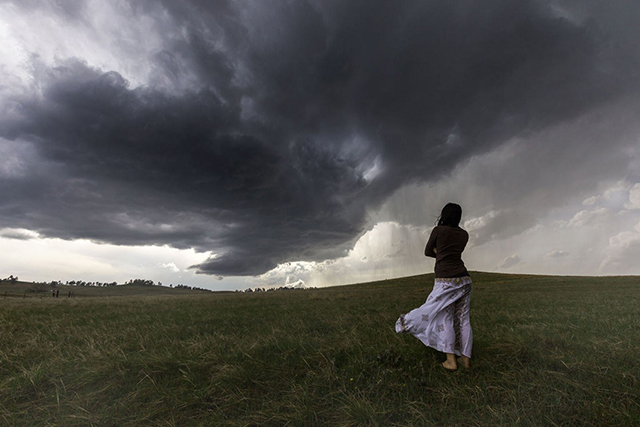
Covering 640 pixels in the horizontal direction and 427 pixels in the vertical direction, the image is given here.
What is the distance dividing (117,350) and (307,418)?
14.6 ft

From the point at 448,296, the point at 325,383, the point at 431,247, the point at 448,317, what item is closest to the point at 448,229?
the point at 431,247

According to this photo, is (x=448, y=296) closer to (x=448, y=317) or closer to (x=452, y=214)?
(x=448, y=317)

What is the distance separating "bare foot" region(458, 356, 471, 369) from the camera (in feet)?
15.0

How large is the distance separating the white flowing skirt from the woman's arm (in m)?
0.49

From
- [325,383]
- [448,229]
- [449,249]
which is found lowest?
[325,383]

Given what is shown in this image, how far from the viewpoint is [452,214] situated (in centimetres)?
512

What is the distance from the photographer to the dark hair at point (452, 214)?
512 centimetres

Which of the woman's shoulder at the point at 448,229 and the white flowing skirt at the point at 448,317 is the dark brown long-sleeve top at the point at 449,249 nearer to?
the woman's shoulder at the point at 448,229

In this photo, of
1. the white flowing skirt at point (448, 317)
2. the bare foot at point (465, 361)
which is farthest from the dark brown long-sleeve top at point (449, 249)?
the bare foot at point (465, 361)

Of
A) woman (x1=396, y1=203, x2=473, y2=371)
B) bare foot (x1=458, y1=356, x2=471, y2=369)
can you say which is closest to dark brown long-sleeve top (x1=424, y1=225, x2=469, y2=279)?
woman (x1=396, y1=203, x2=473, y2=371)

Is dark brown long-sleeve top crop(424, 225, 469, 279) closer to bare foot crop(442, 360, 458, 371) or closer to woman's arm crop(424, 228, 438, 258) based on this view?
woman's arm crop(424, 228, 438, 258)

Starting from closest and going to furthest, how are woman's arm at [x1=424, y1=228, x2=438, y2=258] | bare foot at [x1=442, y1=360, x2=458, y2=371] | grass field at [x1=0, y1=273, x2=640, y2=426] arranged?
grass field at [x1=0, y1=273, x2=640, y2=426] < bare foot at [x1=442, y1=360, x2=458, y2=371] < woman's arm at [x1=424, y1=228, x2=438, y2=258]

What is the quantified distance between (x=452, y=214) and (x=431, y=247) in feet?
2.28

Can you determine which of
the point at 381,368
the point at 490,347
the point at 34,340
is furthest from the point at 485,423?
the point at 34,340
